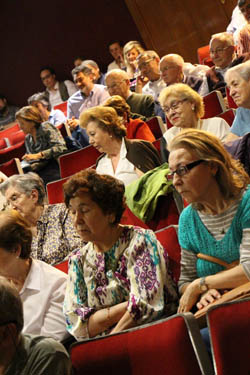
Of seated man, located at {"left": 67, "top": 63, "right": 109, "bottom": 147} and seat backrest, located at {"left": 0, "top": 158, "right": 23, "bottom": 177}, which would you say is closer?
seat backrest, located at {"left": 0, "top": 158, "right": 23, "bottom": 177}

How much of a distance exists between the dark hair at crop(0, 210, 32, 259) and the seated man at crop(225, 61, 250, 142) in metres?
1.12

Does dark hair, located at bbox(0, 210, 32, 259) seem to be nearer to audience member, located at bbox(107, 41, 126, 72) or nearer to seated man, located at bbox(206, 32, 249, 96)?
seated man, located at bbox(206, 32, 249, 96)

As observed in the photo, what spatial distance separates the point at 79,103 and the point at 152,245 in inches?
141

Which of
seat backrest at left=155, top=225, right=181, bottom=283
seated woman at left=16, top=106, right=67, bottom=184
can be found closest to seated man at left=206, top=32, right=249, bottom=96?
seated woman at left=16, top=106, right=67, bottom=184

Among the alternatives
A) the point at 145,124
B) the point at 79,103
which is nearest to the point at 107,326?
the point at 145,124

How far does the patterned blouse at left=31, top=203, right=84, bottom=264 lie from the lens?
7.46ft

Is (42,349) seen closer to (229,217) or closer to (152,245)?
(152,245)

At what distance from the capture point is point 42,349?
1.19 m

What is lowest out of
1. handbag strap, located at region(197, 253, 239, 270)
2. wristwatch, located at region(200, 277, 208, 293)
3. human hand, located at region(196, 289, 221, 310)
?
human hand, located at region(196, 289, 221, 310)

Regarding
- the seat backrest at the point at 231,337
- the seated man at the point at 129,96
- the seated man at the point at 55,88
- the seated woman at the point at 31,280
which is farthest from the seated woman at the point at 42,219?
the seated man at the point at 55,88

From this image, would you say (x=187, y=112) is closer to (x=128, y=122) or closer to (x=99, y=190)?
(x=128, y=122)

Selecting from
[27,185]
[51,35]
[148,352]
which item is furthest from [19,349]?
[51,35]

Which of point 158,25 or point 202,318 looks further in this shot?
point 158,25

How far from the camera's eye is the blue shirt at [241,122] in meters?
2.56
